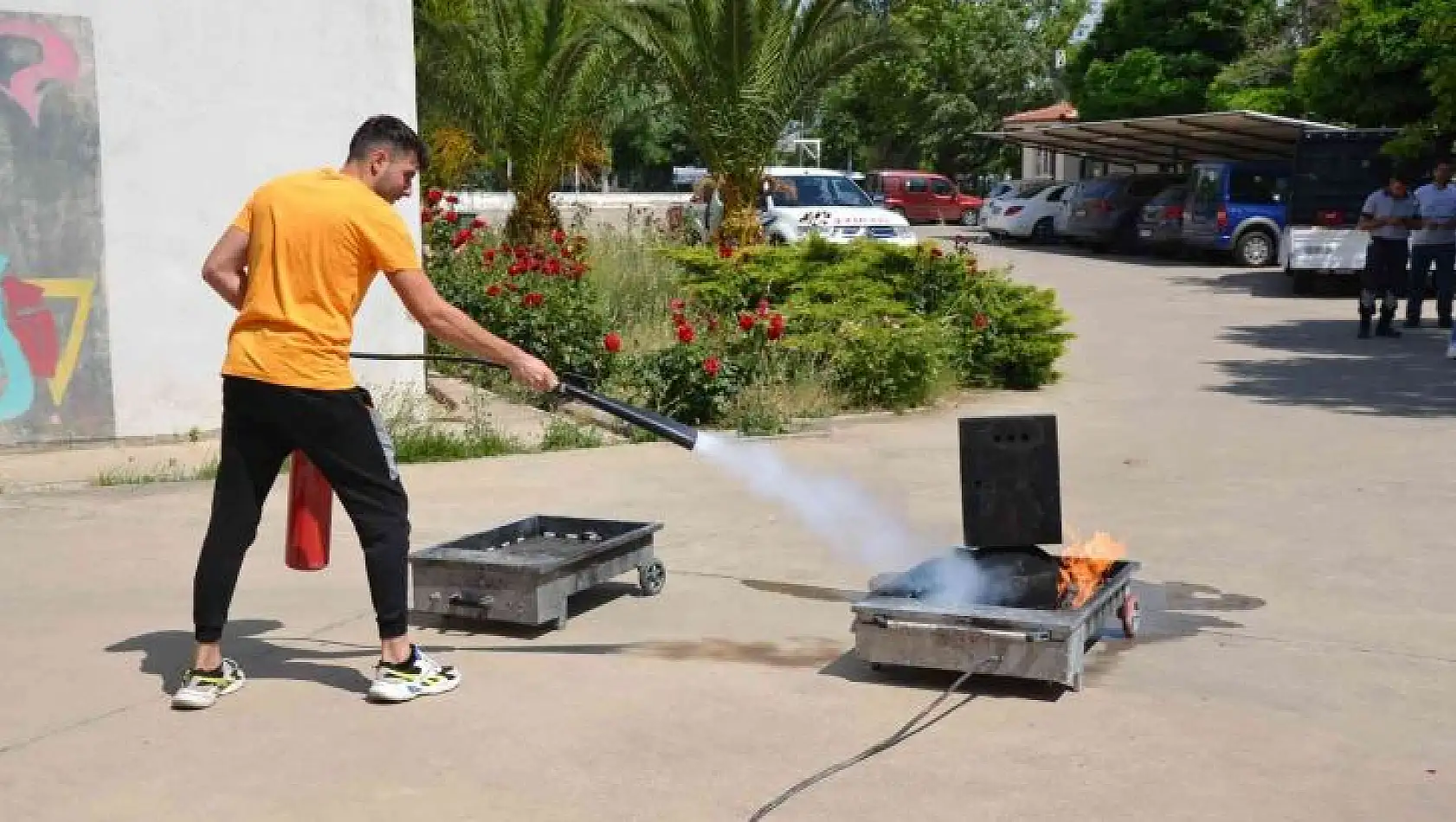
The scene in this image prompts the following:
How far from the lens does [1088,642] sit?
571 cm

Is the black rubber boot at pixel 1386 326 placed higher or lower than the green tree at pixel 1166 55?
lower

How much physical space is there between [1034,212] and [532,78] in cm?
1985

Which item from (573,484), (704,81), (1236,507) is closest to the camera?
(1236,507)

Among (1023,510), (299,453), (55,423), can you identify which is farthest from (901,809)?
(55,423)

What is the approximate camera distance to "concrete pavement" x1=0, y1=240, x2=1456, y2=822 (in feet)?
14.5

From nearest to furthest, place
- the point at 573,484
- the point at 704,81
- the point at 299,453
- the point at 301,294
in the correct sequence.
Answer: the point at 301,294 < the point at 299,453 < the point at 573,484 < the point at 704,81

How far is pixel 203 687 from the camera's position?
5172 mm

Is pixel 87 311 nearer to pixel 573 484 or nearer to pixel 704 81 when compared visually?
pixel 573 484

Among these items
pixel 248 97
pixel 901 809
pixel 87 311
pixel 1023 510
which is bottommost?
pixel 901 809

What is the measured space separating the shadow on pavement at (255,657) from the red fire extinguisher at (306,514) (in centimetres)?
45

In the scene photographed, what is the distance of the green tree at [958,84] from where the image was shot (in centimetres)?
6322

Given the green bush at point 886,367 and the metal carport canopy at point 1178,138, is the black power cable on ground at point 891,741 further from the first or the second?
the metal carport canopy at point 1178,138

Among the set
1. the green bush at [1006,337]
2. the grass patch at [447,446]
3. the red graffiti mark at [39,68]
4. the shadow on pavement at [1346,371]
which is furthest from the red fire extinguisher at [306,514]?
the shadow on pavement at [1346,371]

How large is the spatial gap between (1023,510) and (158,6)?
23.8 ft
